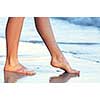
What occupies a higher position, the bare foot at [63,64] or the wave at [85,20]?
the wave at [85,20]

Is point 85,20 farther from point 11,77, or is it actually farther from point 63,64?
point 11,77

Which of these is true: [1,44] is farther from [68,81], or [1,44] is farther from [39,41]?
[68,81]

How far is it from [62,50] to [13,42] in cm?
24

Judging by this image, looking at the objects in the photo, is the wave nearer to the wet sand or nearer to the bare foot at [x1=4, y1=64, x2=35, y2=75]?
the wet sand

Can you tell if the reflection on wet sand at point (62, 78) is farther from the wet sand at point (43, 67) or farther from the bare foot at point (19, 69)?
the bare foot at point (19, 69)

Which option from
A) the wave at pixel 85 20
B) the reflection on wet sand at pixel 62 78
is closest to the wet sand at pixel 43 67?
the reflection on wet sand at pixel 62 78

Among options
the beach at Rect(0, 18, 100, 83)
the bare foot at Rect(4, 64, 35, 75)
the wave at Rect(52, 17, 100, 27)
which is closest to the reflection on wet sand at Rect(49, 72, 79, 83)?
the beach at Rect(0, 18, 100, 83)

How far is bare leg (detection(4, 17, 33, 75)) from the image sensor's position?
1638 mm

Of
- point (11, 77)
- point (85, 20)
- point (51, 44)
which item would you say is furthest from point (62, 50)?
point (11, 77)

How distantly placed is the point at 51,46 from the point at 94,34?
21 centimetres

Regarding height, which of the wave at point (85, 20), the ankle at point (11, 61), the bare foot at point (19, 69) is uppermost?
the wave at point (85, 20)

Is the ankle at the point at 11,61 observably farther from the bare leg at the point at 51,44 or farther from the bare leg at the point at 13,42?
the bare leg at the point at 51,44

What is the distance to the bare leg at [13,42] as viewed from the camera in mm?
1638

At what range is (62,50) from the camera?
165 cm
